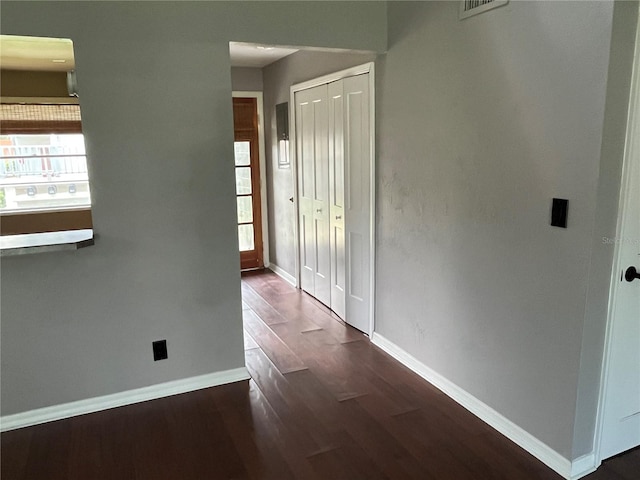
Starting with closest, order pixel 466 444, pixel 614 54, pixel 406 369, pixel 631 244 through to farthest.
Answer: pixel 614 54
pixel 631 244
pixel 466 444
pixel 406 369

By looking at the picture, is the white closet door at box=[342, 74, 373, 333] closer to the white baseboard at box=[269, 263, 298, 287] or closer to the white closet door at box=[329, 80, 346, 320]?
the white closet door at box=[329, 80, 346, 320]

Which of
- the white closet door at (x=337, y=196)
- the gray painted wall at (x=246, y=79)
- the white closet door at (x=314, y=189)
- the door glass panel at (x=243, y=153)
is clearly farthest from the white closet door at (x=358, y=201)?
the door glass panel at (x=243, y=153)

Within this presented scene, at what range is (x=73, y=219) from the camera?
2670 mm

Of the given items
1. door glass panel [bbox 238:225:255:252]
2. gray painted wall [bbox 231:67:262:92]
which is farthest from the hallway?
gray painted wall [bbox 231:67:262:92]

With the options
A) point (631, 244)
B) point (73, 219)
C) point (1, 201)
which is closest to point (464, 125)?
point (631, 244)

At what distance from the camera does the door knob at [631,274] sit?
2.07 metres

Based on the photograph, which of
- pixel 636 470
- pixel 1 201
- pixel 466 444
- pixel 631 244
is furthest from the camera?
pixel 1 201

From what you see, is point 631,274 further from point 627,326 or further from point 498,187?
point 498,187

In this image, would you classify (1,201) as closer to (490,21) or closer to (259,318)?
(259,318)

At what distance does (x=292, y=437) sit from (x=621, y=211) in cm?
186

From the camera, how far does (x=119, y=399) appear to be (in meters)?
2.79

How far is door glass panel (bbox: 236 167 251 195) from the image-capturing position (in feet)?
18.2

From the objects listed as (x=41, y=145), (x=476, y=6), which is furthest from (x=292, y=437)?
(x=476, y=6)

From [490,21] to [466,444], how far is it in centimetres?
208
